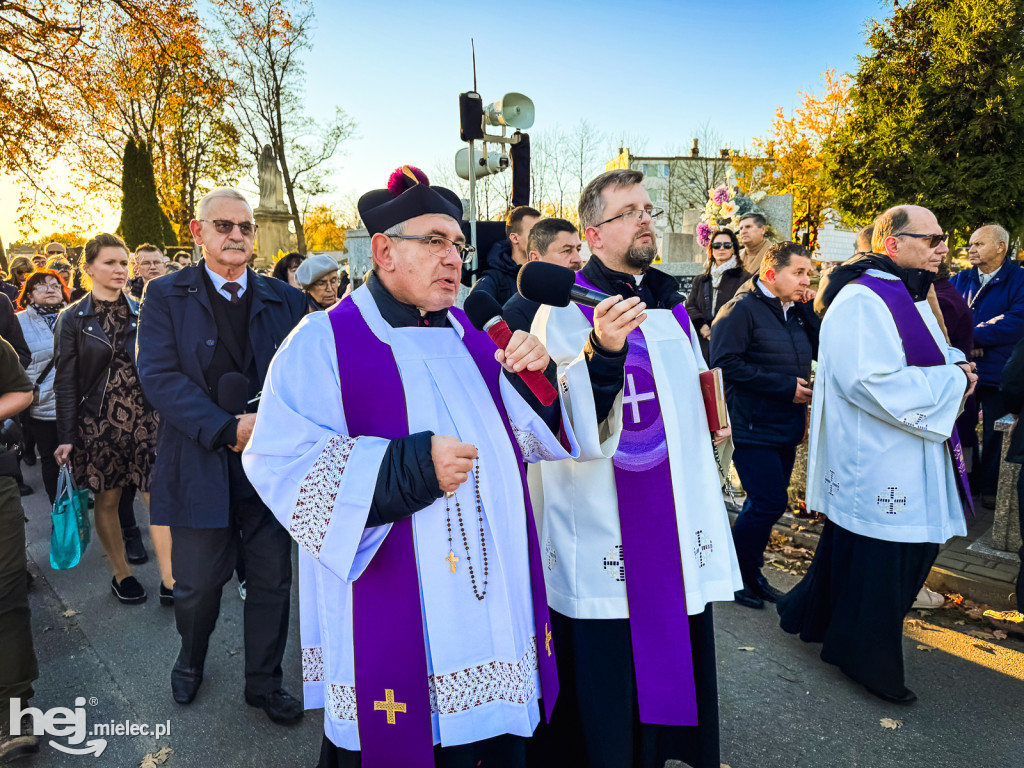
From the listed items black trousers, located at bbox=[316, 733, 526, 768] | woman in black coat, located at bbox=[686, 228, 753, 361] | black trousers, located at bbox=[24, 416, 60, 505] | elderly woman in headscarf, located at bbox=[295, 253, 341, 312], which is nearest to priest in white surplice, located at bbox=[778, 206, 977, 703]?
black trousers, located at bbox=[316, 733, 526, 768]

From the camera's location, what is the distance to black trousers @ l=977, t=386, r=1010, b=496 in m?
6.01

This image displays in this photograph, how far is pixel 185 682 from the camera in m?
3.40

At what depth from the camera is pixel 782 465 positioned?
175 inches

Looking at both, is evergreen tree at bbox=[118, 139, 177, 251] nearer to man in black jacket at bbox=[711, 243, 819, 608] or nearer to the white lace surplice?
man in black jacket at bbox=[711, 243, 819, 608]

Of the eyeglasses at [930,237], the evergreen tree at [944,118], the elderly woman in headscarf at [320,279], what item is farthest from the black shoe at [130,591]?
the evergreen tree at [944,118]

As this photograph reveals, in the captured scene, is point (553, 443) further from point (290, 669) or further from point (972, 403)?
point (972, 403)

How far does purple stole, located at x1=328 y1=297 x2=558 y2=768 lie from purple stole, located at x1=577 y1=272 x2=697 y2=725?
907mm

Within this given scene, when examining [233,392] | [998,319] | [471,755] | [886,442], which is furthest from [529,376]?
[998,319]

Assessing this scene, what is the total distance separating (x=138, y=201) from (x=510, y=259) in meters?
24.0

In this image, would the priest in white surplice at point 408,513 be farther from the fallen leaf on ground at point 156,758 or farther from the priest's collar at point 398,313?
the fallen leaf on ground at point 156,758

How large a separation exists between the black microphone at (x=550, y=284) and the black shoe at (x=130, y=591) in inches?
155

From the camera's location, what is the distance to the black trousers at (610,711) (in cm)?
248

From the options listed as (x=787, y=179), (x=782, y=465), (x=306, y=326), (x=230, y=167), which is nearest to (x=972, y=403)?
(x=782, y=465)

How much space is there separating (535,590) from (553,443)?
0.46m
